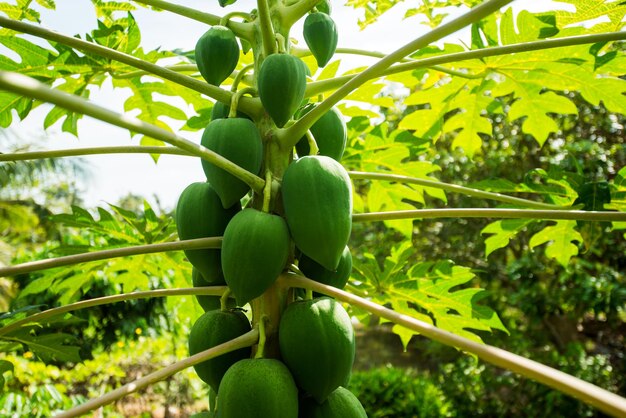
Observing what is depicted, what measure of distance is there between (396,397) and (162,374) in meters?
5.83

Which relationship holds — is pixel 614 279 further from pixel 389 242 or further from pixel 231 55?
pixel 231 55

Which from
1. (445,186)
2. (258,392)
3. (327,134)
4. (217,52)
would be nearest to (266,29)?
(217,52)

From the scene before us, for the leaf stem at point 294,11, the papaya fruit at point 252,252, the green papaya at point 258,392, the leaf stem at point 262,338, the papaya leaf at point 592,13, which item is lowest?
the green papaya at point 258,392

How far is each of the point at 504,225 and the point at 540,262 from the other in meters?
5.26

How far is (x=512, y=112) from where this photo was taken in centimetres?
189

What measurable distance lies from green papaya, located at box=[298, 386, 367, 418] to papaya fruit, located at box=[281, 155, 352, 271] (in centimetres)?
21

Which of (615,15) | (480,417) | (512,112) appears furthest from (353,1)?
(480,417)

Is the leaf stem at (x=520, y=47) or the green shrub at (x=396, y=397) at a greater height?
the leaf stem at (x=520, y=47)

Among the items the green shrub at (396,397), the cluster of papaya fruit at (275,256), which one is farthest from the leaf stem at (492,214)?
the green shrub at (396,397)

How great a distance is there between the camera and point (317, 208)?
3.01 feet

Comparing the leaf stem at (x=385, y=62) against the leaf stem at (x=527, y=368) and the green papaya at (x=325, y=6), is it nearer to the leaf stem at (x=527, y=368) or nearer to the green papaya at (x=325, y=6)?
the leaf stem at (x=527, y=368)

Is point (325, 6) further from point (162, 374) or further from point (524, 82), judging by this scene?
point (162, 374)

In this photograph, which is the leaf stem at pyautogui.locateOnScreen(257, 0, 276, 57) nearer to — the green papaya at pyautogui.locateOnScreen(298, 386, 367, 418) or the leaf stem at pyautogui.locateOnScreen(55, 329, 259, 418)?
the leaf stem at pyautogui.locateOnScreen(55, 329, 259, 418)

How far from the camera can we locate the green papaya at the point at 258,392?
0.82 metres
